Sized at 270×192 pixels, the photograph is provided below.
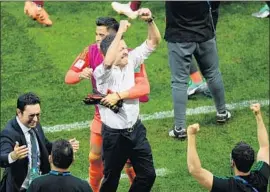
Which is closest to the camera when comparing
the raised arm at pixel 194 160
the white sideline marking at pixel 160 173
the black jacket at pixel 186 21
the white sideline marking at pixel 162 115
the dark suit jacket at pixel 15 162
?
the raised arm at pixel 194 160

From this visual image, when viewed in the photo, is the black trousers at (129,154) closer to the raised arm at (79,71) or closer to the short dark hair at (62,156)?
the raised arm at (79,71)

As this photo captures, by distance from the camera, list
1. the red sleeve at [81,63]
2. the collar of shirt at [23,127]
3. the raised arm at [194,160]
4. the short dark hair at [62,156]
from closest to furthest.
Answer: the raised arm at [194,160], the short dark hair at [62,156], the collar of shirt at [23,127], the red sleeve at [81,63]

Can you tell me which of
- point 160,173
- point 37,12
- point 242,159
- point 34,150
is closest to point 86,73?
point 34,150

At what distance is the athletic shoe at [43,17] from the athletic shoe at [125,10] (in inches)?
40.5

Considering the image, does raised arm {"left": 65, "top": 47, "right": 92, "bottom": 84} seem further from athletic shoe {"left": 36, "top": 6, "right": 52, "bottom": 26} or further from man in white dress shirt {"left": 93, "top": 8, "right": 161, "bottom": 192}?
athletic shoe {"left": 36, "top": 6, "right": 52, "bottom": 26}

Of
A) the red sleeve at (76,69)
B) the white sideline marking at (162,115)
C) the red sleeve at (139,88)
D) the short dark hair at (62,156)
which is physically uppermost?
the red sleeve at (76,69)

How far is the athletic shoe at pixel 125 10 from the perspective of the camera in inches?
474

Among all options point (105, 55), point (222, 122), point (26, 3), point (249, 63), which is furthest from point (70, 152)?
point (26, 3)

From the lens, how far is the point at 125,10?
1211cm

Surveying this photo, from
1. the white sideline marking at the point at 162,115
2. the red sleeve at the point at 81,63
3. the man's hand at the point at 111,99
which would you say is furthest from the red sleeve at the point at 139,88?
the white sideline marking at the point at 162,115

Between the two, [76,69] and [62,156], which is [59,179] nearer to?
[62,156]

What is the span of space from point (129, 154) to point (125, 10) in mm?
5065

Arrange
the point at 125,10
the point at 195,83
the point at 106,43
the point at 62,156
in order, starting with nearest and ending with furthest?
the point at 62,156 < the point at 106,43 < the point at 195,83 < the point at 125,10

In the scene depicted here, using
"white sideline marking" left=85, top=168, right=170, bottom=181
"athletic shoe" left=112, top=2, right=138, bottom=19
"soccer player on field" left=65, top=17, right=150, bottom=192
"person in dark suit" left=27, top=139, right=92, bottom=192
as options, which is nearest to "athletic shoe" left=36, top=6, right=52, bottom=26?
"athletic shoe" left=112, top=2, right=138, bottom=19
